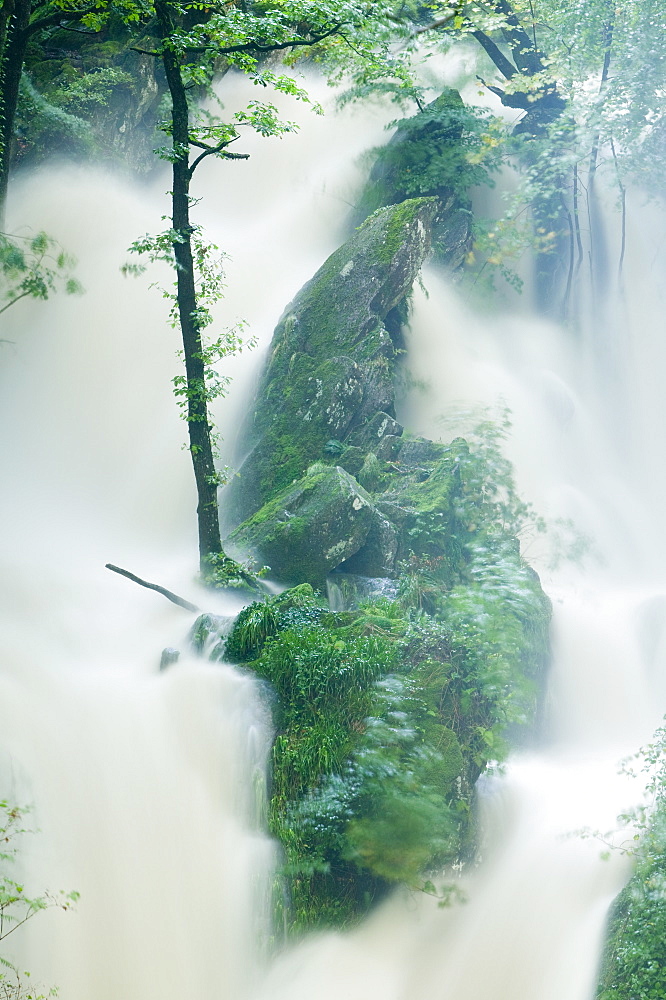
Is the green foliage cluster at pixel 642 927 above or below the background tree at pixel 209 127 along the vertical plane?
below

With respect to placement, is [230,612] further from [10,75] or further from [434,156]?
[434,156]

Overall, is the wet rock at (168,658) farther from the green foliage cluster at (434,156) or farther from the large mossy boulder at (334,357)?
the green foliage cluster at (434,156)

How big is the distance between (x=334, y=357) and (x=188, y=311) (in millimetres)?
2569

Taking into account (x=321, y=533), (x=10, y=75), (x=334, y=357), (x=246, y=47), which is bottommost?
(x=321, y=533)

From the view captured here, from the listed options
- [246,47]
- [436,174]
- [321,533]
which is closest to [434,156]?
[436,174]

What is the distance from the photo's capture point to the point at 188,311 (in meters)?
8.66

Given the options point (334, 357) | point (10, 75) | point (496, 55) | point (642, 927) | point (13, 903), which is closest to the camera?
point (642, 927)

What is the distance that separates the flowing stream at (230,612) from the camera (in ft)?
19.6

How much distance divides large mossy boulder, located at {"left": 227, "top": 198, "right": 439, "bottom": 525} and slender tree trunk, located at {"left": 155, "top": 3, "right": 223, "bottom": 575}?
1.49 meters

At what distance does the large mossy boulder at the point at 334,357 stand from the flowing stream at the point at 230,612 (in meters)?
0.83

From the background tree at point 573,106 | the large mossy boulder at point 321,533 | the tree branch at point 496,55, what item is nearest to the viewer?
the large mossy boulder at point 321,533

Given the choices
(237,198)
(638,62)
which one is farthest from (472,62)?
(237,198)

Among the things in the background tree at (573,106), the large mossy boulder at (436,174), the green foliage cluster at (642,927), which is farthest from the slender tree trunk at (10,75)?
the green foliage cluster at (642,927)

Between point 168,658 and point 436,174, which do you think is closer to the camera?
point 168,658
